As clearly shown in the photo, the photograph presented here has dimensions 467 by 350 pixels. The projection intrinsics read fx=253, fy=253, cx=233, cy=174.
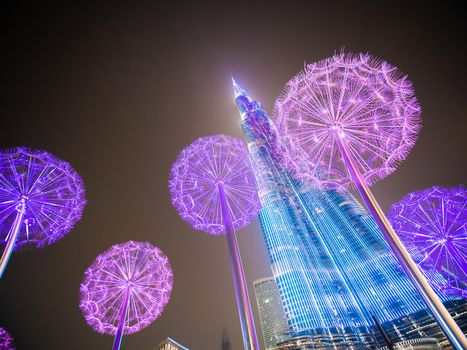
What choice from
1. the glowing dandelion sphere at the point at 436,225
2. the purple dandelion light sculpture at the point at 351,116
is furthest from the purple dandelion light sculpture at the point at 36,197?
the glowing dandelion sphere at the point at 436,225

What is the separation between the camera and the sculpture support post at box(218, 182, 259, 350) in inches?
519

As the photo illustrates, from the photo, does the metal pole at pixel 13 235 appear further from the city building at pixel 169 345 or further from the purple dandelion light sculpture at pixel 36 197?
the city building at pixel 169 345

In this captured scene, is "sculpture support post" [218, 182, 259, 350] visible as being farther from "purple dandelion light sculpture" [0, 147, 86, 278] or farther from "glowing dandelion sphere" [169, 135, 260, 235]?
"purple dandelion light sculpture" [0, 147, 86, 278]

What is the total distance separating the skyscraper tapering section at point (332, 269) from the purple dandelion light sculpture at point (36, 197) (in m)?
61.8

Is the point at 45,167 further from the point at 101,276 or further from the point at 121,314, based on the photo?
the point at 121,314

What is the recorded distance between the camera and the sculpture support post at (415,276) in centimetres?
1081

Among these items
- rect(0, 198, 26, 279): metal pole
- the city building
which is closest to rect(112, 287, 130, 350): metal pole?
rect(0, 198, 26, 279): metal pole

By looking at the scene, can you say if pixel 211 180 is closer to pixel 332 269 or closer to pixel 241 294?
pixel 241 294

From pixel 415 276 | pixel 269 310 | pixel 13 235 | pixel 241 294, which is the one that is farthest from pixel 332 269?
pixel 13 235

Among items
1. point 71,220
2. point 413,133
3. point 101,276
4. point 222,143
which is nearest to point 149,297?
point 101,276

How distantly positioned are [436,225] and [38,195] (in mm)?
42751

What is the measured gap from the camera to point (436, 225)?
31.8 metres

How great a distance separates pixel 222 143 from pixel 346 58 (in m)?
11.2

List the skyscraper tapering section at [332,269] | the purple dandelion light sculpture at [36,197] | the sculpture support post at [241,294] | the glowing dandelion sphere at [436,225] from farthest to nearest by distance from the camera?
the skyscraper tapering section at [332,269] → the glowing dandelion sphere at [436,225] → the purple dandelion light sculpture at [36,197] → the sculpture support post at [241,294]
